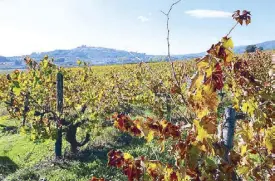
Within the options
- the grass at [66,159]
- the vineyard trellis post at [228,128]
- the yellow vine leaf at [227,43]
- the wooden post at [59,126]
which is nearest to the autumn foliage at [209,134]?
the yellow vine leaf at [227,43]

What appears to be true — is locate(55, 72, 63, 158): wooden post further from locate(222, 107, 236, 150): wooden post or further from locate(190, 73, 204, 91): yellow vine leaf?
locate(190, 73, 204, 91): yellow vine leaf

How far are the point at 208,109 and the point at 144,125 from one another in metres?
0.79

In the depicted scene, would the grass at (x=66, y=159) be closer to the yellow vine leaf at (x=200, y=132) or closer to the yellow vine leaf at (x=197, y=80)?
the yellow vine leaf at (x=200, y=132)

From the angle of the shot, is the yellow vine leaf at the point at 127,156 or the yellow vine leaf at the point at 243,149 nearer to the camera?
the yellow vine leaf at the point at 127,156

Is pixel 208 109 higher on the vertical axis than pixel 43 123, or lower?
higher

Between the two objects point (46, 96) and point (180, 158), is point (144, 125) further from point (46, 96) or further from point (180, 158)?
point (46, 96)

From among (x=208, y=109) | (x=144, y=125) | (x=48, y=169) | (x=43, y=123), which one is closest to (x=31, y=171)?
(x=48, y=169)

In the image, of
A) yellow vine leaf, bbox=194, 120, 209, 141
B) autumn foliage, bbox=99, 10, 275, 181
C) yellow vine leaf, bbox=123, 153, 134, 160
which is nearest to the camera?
autumn foliage, bbox=99, 10, 275, 181

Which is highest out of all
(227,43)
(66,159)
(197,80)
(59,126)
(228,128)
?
(227,43)

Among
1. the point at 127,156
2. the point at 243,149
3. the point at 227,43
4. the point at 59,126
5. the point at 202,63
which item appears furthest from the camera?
the point at 59,126

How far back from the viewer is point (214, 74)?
222cm

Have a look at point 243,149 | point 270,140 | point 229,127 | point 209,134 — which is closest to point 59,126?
point 229,127

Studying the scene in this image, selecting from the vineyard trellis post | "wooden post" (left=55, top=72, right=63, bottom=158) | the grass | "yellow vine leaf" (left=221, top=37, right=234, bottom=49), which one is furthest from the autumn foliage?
"wooden post" (left=55, top=72, right=63, bottom=158)

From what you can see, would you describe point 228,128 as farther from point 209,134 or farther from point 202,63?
point 202,63
